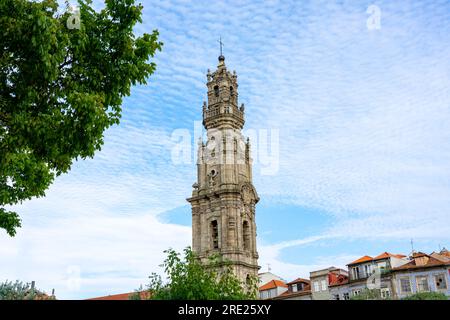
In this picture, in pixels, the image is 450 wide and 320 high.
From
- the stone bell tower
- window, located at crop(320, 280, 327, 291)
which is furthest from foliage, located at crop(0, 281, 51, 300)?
window, located at crop(320, 280, 327, 291)

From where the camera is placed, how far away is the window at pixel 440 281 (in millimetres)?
49909

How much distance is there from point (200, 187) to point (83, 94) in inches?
2059

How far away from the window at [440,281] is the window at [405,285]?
2813 millimetres

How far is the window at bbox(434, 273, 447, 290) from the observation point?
49909 mm

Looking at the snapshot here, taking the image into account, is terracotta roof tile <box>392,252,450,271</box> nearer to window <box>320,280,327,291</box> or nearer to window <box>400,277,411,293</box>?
window <box>400,277,411,293</box>

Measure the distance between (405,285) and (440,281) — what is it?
3642 millimetres

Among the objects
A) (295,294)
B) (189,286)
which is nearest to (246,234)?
(295,294)

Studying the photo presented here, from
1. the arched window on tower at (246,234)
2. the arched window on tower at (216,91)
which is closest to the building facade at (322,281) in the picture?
the arched window on tower at (246,234)

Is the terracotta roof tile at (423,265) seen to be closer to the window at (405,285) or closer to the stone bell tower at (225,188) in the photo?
the window at (405,285)

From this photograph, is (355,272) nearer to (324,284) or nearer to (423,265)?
(324,284)
